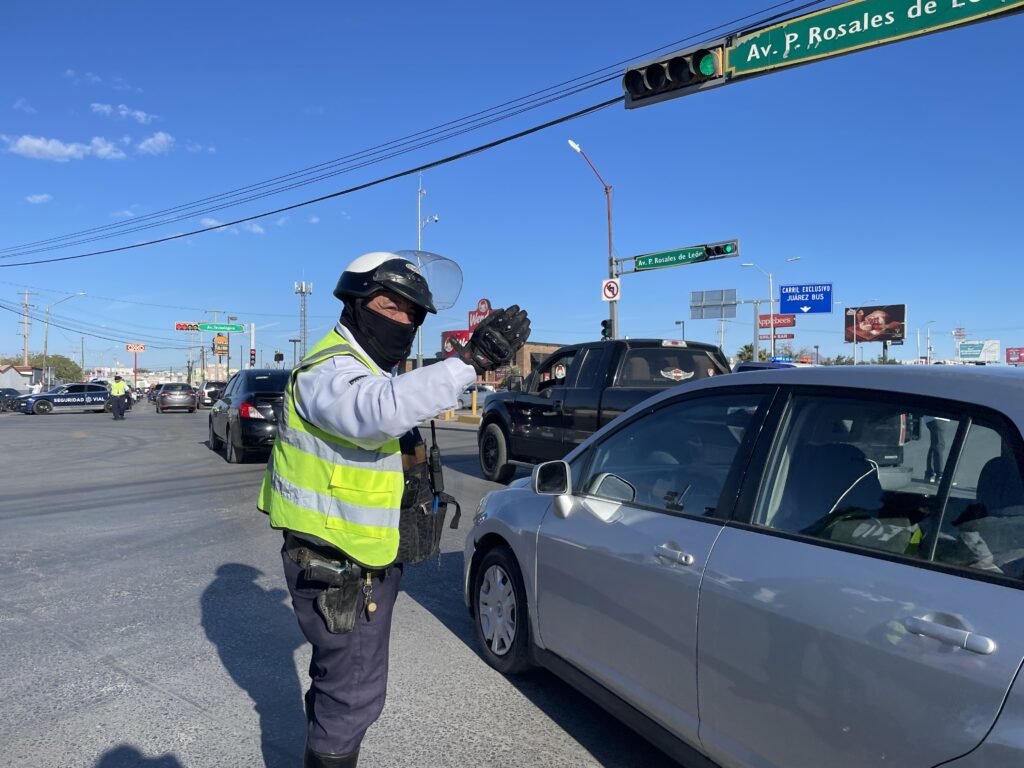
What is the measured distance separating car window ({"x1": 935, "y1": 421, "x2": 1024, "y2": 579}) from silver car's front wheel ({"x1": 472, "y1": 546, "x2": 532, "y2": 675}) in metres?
2.15

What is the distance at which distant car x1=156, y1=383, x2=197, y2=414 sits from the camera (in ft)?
115

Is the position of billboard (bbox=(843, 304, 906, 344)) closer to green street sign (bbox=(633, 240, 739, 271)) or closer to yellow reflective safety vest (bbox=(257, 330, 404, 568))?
green street sign (bbox=(633, 240, 739, 271))

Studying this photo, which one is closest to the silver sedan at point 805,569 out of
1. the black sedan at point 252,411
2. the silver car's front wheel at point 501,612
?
the silver car's front wheel at point 501,612

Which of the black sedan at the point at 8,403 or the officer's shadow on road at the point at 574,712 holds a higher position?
the black sedan at the point at 8,403

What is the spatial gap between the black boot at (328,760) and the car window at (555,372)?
713cm

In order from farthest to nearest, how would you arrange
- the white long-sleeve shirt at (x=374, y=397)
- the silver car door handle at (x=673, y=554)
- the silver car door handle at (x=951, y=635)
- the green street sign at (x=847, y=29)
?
the green street sign at (x=847, y=29) → the silver car door handle at (x=673, y=554) → the white long-sleeve shirt at (x=374, y=397) → the silver car door handle at (x=951, y=635)

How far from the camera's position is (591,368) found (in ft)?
29.5

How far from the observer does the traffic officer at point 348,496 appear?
7.26ft

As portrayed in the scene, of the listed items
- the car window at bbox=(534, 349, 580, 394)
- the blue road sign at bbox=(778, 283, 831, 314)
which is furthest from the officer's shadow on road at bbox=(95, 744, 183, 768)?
the blue road sign at bbox=(778, 283, 831, 314)

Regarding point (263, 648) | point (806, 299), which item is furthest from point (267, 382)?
point (806, 299)

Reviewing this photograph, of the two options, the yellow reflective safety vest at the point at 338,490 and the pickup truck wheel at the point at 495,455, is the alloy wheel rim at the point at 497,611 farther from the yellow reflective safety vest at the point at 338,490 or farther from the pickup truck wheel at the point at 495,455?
the pickup truck wheel at the point at 495,455

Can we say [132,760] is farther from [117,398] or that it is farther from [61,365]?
[61,365]

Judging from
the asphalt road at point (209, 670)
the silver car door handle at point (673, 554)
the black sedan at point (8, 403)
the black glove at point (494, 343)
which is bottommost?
the asphalt road at point (209, 670)

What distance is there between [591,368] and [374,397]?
23.1 feet
